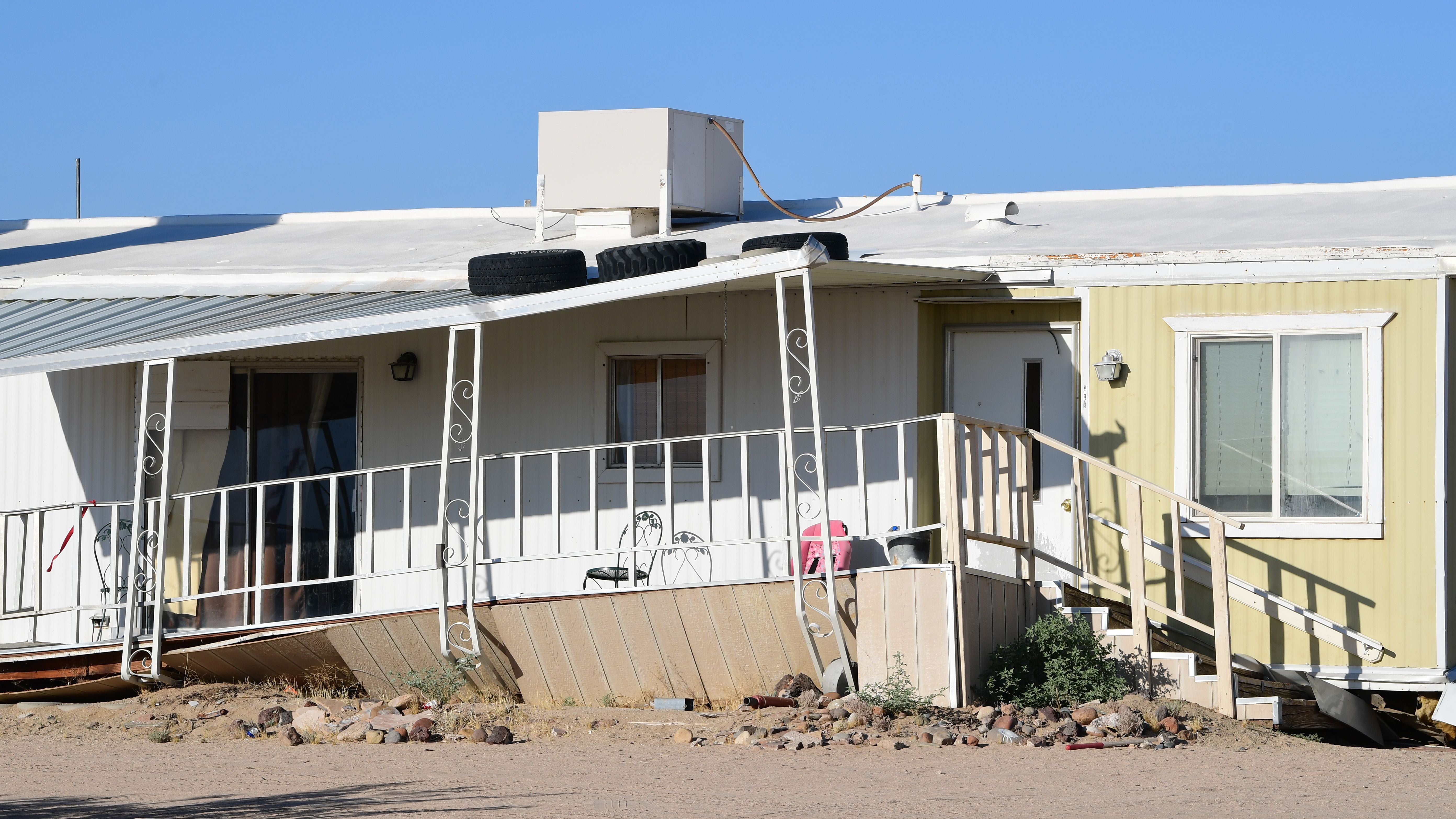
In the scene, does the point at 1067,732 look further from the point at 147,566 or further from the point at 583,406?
the point at 147,566

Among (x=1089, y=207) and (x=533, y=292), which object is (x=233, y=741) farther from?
(x=1089, y=207)

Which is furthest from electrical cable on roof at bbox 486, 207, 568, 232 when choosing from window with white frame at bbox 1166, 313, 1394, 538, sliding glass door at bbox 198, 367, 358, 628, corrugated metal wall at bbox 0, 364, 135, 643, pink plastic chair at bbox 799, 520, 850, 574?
window with white frame at bbox 1166, 313, 1394, 538

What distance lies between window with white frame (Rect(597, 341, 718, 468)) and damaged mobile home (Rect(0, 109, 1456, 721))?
0.02 meters

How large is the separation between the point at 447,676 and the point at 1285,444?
5085 mm

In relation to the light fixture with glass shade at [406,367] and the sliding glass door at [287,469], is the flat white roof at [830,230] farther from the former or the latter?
the sliding glass door at [287,469]

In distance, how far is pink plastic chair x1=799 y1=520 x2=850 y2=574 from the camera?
888 centimetres

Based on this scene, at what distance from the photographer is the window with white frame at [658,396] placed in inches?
397

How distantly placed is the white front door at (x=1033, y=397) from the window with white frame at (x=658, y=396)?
1618 millimetres

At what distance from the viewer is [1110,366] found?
9336mm

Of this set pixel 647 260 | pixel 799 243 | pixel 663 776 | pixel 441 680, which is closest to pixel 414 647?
pixel 441 680

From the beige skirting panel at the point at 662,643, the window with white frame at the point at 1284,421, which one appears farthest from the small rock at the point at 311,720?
A: the window with white frame at the point at 1284,421

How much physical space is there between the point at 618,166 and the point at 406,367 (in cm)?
265

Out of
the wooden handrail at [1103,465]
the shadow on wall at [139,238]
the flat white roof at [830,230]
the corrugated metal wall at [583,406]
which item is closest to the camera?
the wooden handrail at [1103,465]

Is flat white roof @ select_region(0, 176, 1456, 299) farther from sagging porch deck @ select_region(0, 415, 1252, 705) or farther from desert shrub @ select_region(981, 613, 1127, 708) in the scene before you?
desert shrub @ select_region(981, 613, 1127, 708)
